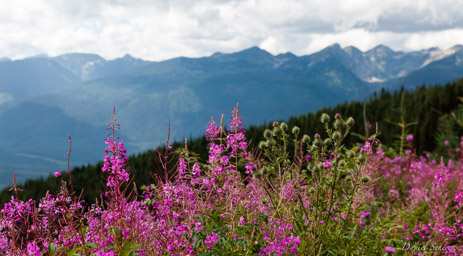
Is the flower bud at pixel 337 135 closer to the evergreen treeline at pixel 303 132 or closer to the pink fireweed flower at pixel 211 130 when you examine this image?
the pink fireweed flower at pixel 211 130

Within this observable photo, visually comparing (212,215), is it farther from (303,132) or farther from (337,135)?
(303,132)

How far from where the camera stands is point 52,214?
8.41 feet

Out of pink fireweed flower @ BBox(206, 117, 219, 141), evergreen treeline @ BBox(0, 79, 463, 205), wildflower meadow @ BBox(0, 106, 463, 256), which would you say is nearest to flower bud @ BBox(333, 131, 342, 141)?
wildflower meadow @ BBox(0, 106, 463, 256)

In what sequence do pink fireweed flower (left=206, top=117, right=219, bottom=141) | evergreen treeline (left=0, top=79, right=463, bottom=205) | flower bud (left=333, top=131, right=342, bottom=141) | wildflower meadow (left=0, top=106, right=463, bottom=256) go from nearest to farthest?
wildflower meadow (left=0, top=106, right=463, bottom=256)
flower bud (left=333, top=131, right=342, bottom=141)
pink fireweed flower (left=206, top=117, right=219, bottom=141)
evergreen treeline (left=0, top=79, right=463, bottom=205)

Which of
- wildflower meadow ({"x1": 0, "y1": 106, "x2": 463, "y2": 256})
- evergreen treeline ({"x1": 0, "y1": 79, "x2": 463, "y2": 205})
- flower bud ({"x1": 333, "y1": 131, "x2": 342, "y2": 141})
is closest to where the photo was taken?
wildflower meadow ({"x1": 0, "y1": 106, "x2": 463, "y2": 256})

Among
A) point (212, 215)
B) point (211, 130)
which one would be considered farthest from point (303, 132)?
point (212, 215)

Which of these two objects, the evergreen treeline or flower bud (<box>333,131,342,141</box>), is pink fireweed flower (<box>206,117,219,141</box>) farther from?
the evergreen treeline

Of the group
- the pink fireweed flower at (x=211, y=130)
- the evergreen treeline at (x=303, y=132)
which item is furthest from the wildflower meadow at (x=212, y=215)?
the evergreen treeline at (x=303, y=132)

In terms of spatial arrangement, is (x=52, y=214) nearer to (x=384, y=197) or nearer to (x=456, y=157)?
(x=384, y=197)

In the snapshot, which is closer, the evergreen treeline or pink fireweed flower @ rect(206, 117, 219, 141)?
pink fireweed flower @ rect(206, 117, 219, 141)

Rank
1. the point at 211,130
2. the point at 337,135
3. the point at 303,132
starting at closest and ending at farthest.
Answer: the point at 337,135 < the point at 211,130 < the point at 303,132

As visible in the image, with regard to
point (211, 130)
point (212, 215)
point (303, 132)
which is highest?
point (211, 130)

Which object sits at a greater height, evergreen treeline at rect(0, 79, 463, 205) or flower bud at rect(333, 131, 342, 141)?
flower bud at rect(333, 131, 342, 141)

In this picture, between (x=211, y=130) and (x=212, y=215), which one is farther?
(x=211, y=130)
